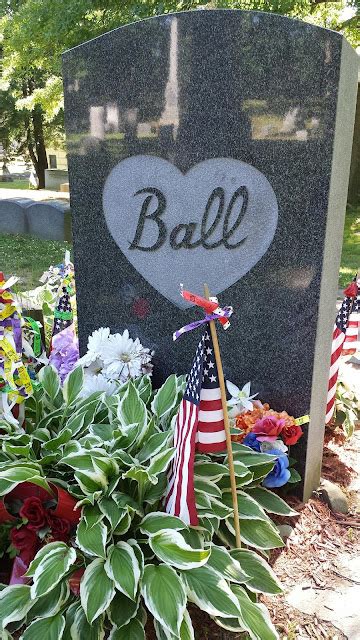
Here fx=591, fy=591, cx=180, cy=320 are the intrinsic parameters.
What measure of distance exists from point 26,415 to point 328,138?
2.00m

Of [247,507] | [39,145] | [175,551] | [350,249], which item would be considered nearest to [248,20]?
[247,507]

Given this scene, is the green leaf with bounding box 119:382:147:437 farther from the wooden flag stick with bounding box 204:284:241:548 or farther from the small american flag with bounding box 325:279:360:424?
the small american flag with bounding box 325:279:360:424

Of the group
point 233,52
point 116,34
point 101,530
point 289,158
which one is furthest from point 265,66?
point 101,530

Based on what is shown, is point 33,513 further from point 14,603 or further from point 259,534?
point 259,534

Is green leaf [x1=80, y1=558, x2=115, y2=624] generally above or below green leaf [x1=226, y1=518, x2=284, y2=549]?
above

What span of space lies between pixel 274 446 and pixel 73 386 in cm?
104

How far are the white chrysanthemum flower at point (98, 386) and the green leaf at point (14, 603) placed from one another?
3.95 ft

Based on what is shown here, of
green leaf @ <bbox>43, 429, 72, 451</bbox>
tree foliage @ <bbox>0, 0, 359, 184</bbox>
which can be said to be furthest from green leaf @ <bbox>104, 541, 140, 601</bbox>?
tree foliage @ <bbox>0, 0, 359, 184</bbox>

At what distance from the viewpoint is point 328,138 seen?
2539 millimetres

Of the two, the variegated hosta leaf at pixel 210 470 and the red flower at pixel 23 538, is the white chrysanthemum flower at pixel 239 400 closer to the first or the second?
the variegated hosta leaf at pixel 210 470

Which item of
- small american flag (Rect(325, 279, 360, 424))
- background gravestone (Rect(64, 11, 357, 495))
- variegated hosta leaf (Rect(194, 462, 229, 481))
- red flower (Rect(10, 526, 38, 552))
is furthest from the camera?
small american flag (Rect(325, 279, 360, 424))

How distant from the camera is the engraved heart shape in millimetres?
2820

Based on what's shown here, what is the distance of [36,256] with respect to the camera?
8.83 meters

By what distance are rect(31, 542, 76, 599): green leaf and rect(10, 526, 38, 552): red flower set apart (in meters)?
0.20
